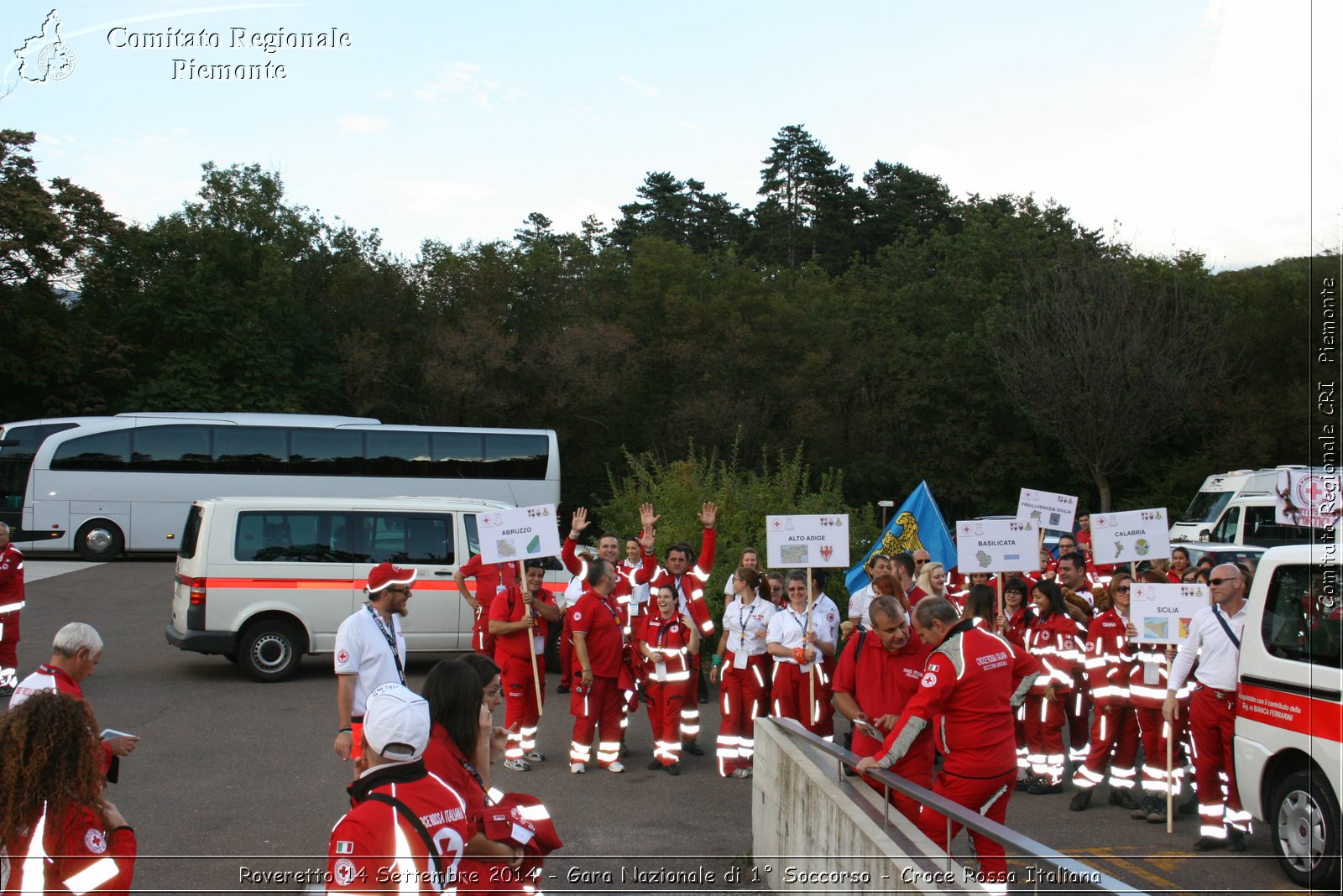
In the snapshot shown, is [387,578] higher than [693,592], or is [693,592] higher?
[387,578]

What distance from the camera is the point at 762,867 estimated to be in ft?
23.1

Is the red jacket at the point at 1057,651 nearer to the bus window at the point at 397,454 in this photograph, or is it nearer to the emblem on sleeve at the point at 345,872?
the emblem on sleeve at the point at 345,872

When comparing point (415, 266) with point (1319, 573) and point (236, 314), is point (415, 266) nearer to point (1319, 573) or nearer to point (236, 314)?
point (236, 314)

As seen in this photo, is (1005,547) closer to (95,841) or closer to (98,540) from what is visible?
(95,841)

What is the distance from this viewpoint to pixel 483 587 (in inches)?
464

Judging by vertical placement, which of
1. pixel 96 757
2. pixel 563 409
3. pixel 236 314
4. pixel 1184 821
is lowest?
pixel 1184 821

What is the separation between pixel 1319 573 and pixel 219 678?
11943 millimetres

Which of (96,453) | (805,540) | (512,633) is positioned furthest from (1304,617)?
(96,453)

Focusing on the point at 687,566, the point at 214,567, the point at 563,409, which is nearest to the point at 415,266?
the point at 563,409

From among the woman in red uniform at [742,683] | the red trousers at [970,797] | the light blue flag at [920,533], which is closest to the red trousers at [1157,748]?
the red trousers at [970,797]

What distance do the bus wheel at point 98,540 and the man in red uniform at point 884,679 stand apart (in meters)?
25.2

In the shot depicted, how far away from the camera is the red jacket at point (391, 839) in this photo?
11.1 feet

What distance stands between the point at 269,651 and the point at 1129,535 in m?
10.3

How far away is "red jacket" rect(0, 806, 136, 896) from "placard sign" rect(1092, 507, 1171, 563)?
10419 millimetres
